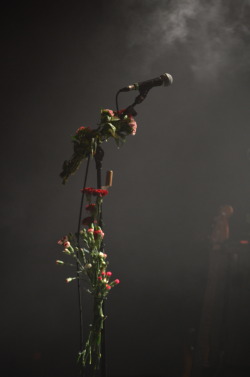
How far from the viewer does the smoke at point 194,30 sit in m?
3.78

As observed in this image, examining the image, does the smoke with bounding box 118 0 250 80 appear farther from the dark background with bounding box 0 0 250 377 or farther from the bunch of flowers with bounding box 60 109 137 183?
the bunch of flowers with bounding box 60 109 137 183

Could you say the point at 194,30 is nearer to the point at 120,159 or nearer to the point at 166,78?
the point at 120,159

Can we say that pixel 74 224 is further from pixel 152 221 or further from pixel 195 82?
pixel 195 82

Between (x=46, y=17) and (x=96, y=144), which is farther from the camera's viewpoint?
(x=46, y=17)

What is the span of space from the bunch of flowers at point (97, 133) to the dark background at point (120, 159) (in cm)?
245

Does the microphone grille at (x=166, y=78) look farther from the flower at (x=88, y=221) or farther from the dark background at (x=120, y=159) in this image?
the dark background at (x=120, y=159)

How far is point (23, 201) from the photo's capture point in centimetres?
402

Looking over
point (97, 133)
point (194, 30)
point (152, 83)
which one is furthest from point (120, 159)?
point (97, 133)

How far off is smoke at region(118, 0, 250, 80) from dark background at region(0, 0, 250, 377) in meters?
0.01

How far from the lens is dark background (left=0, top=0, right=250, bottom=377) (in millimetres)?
3734

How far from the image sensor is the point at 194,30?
157 inches

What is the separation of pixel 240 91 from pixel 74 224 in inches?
121

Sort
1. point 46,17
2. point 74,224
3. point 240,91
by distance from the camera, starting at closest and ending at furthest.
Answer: point 46,17, point 74,224, point 240,91

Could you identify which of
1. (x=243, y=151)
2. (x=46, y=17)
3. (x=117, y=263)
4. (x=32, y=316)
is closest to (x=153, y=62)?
(x=46, y=17)
